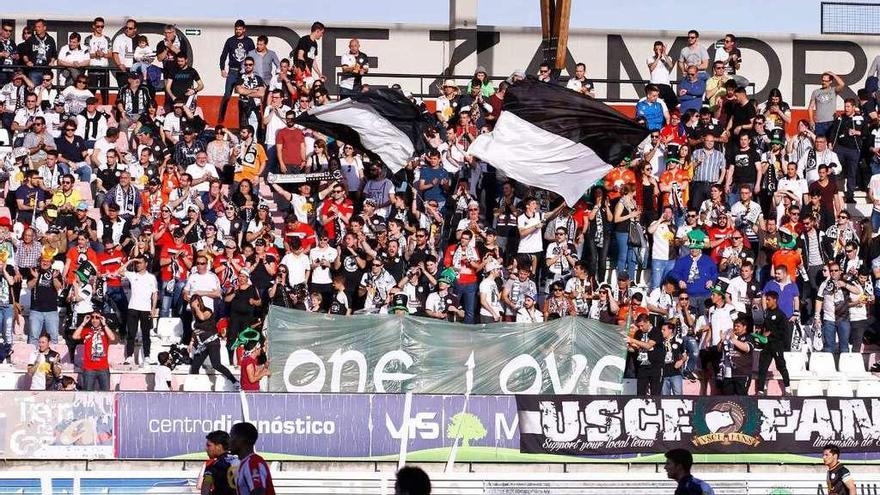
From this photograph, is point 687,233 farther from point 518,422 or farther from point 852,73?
point 852,73

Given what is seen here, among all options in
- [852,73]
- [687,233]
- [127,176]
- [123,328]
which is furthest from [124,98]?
[852,73]

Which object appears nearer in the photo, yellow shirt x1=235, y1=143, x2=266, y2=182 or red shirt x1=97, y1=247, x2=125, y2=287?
red shirt x1=97, y1=247, x2=125, y2=287

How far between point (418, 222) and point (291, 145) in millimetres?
2542

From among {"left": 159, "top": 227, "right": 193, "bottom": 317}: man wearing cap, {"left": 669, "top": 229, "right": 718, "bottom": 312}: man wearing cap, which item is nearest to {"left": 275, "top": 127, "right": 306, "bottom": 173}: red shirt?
{"left": 159, "top": 227, "right": 193, "bottom": 317}: man wearing cap

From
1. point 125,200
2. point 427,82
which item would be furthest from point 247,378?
point 427,82

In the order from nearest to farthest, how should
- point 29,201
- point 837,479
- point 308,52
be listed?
1. point 837,479
2. point 29,201
3. point 308,52

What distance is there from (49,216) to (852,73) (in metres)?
17.3

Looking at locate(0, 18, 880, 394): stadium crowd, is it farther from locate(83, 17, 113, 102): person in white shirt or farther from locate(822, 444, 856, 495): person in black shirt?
locate(822, 444, 856, 495): person in black shirt

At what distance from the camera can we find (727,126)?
82.5ft

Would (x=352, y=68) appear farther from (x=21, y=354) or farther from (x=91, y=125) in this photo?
(x=21, y=354)

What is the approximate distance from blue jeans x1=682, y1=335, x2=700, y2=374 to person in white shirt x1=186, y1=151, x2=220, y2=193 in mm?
6976

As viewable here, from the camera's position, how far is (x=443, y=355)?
21.0 m

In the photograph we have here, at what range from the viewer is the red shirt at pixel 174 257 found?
21.9 metres

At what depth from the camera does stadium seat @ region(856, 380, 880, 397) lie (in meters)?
22.2
